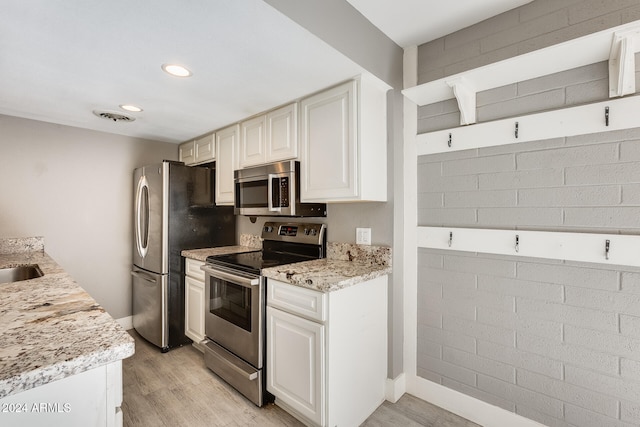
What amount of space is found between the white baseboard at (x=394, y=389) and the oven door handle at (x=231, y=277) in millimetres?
1134

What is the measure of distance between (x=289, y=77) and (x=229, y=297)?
1564 millimetres

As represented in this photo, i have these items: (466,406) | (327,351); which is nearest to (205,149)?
(327,351)

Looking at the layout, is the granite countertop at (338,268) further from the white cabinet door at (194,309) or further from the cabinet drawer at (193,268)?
the white cabinet door at (194,309)

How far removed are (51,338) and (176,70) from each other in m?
1.49

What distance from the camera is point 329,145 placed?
77.9 inches

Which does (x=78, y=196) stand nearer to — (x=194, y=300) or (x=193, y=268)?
(x=193, y=268)

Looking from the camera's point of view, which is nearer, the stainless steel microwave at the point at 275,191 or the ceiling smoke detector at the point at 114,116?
the stainless steel microwave at the point at 275,191

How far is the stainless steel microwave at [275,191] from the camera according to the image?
2.19m

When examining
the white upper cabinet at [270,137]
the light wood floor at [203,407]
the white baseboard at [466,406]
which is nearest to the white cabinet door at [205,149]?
the white upper cabinet at [270,137]

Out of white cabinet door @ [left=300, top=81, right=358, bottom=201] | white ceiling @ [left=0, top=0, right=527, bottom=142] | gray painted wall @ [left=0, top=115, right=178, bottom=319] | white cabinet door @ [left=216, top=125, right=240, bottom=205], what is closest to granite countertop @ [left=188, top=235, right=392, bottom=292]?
white cabinet door @ [left=300, top=81, right=358, bottom=201]

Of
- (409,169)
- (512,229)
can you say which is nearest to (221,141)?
(409,169)

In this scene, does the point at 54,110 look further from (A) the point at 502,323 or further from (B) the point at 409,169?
(A) the point at 502,323

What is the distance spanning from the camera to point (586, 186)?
149 centimetres

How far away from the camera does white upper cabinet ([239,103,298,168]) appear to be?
2225mm
